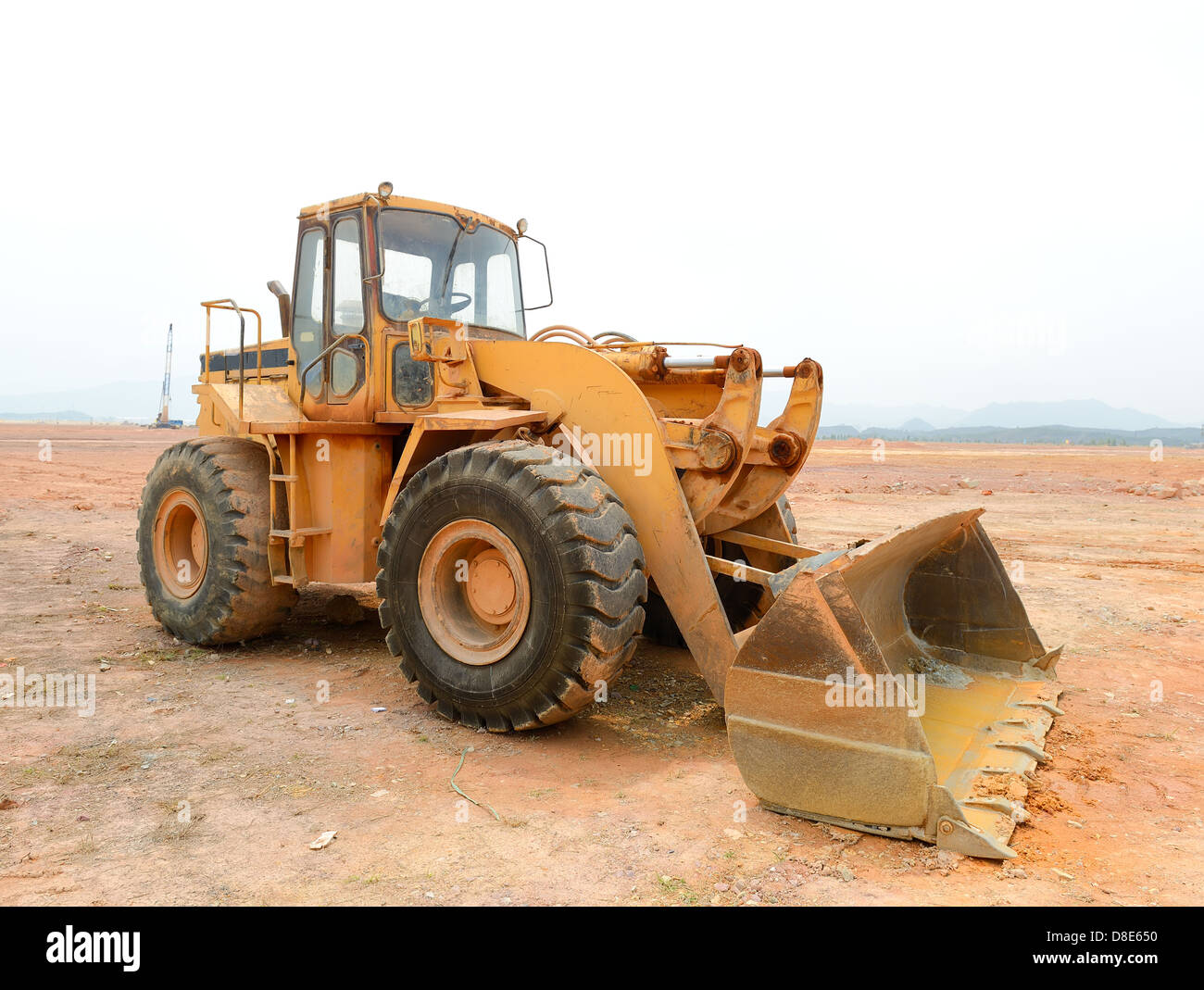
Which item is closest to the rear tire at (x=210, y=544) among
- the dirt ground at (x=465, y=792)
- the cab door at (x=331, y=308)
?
the dirt ground at (x=465, y=792)

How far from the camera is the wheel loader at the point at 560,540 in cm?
353

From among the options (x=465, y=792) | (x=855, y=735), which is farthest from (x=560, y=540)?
(x=855, y=735)

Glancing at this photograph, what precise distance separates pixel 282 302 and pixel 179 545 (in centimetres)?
218

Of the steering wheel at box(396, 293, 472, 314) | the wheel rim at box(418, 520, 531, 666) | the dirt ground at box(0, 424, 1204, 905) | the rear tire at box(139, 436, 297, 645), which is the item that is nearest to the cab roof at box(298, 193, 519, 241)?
the steering wheel at box(396, 293, 472, 314)

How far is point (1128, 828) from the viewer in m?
3.47

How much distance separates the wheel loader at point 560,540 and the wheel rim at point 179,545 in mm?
20

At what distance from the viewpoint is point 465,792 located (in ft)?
12.7

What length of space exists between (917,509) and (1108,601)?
9.69 m

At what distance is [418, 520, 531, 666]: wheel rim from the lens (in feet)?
15.2

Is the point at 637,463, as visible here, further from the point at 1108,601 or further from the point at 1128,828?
the point at 1108,601

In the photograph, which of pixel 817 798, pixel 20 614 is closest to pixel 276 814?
pixel 817 798

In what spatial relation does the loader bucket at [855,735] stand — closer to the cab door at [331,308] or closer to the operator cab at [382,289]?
the operator cab at [382,289]

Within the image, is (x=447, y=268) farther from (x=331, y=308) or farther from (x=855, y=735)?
(x=855, y=735)
